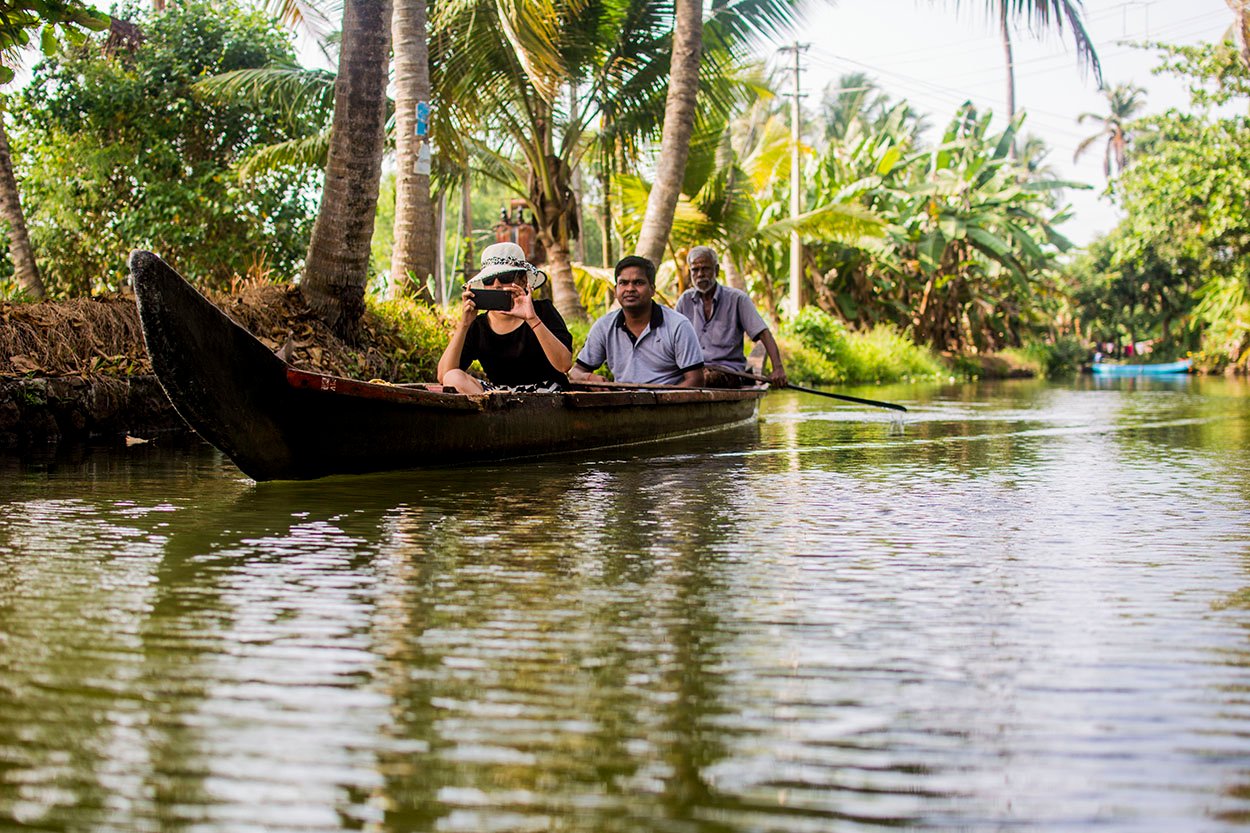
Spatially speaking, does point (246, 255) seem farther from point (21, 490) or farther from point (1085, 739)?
point (1085, 739)

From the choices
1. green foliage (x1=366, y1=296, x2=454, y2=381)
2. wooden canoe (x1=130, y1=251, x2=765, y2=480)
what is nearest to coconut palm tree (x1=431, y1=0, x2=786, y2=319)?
green foliage (x1=366, y1=296, x2=454, y2=381)

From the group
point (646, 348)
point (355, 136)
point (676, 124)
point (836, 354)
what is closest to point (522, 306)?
point (646, 348)

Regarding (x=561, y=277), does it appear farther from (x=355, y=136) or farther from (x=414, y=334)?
(x=355, y=136)

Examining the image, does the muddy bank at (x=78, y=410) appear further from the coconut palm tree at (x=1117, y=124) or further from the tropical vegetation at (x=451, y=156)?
the coconut palm tree at (x=1117, y=124)

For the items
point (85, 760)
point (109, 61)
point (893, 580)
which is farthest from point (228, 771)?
point (109, 61)

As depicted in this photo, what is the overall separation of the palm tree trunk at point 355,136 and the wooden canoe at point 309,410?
2.86m

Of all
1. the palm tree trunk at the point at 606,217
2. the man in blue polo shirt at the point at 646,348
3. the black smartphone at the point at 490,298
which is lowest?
the man in blue polo shirt at the point at 646,348

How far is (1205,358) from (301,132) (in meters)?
26.5

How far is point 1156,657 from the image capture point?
3180mm

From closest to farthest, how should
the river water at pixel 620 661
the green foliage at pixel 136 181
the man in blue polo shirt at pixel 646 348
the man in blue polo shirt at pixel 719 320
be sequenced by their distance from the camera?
the river water at pixel 620 661 → the man in blue polo shirt at pixel 646 348 → the man in blue polo shirt at pixel 719 320 → the green foliage at pixel 136 181

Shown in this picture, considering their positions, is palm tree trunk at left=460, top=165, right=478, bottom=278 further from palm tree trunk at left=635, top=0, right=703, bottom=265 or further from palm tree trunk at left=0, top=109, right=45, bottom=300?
palm tree trunk at left=0, top=109, right=45, bottom=300

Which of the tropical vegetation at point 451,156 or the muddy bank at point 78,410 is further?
the tropical vegetation at point 451,156

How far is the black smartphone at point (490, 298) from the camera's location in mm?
7355

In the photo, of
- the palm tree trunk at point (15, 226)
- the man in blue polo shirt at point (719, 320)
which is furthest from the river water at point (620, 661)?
the palm tree trunk at point (15, 226)
